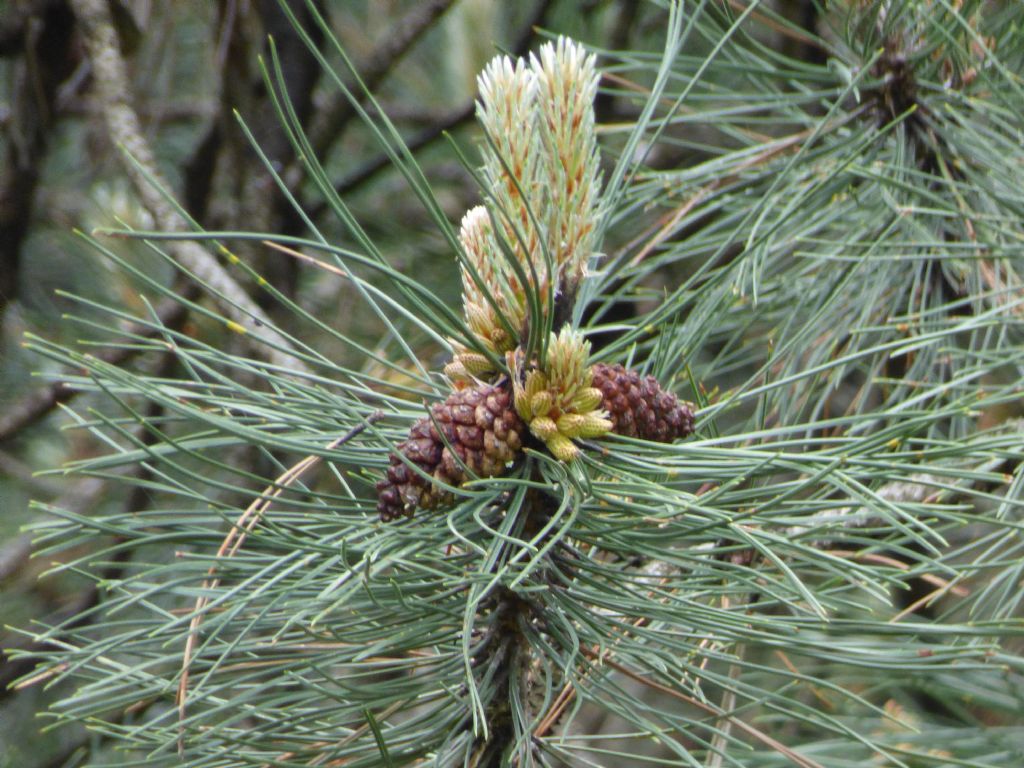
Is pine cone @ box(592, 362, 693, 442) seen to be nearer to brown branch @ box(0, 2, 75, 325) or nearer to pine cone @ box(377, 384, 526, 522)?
pine cone @ box(377, 384, 526, 522)

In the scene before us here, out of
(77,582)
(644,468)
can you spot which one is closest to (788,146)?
(644,468)

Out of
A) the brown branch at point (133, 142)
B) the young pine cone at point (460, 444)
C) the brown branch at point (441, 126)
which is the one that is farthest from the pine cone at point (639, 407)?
the brown branch at point (441, 126)

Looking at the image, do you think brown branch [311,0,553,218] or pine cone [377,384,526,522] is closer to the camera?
pine cone [377,384,526,522]

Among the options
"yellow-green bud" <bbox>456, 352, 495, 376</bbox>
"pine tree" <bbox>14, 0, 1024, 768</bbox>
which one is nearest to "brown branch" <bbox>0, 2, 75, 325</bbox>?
"pine tree" <bbox>14, 0, 1024, 768</bbox>

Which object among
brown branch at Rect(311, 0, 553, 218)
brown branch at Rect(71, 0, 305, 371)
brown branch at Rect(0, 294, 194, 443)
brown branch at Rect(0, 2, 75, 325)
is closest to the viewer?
brown branch at Rect(71, 0, 305, 371)

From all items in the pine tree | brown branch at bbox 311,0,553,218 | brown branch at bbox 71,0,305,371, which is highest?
brown branch at bbox 311,0,553,218

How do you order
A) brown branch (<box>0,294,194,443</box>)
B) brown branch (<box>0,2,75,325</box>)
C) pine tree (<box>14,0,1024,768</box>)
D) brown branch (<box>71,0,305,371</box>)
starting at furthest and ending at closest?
brown branch (<box>0,2,75,325</box>) → brown branch (<box>0,294,194,443</box>) → brown branch (<box>71,0,305,371</box>) → pine tree (<box>14,0,1024,768</box>)

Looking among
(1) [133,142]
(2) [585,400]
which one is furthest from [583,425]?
(1) [133,142]

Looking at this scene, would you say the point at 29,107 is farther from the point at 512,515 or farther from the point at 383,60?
the point at 512,515
